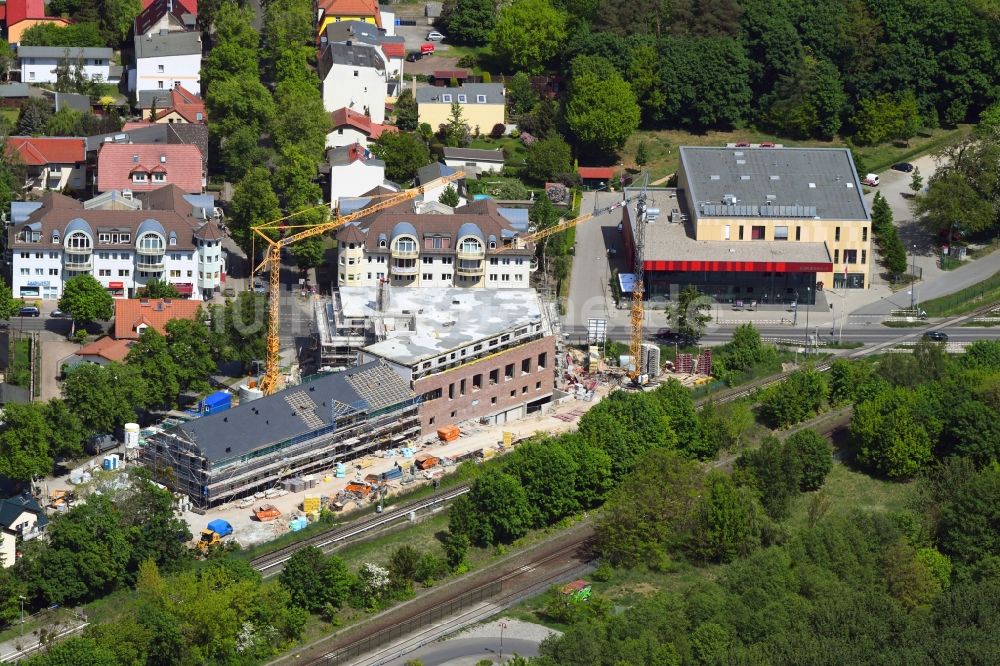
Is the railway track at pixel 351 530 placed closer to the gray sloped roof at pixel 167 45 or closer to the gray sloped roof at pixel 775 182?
the gray sloped roof at pixel 775 182

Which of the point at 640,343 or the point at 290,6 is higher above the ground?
the point at 290,6

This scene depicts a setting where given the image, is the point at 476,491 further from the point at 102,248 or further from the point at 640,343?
the point at 102,248

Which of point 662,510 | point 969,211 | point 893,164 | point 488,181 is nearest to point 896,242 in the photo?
point 969,211

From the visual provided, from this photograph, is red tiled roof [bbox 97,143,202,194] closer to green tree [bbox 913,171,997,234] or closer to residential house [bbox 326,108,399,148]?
residential house [bbox 326,108,399,148]

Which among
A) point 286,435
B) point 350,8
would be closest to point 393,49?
point 350,8

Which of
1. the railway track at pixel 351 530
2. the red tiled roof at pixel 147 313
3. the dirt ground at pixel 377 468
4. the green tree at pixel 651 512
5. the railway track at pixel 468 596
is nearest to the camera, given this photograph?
the railway track at pixel 468 596

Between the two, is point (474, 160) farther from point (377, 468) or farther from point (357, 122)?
point (377, 468)

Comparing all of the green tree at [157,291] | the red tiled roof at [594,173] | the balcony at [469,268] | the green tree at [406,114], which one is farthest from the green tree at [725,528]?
the green tree at [406,114]
